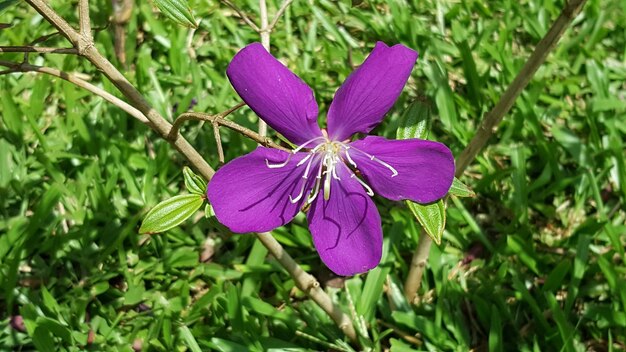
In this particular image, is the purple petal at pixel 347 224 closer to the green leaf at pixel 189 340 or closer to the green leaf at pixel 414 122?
the green leaf at pixel 414 122

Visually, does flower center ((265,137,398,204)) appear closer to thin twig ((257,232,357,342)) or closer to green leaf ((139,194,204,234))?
green leaf ((139,194,204,234))

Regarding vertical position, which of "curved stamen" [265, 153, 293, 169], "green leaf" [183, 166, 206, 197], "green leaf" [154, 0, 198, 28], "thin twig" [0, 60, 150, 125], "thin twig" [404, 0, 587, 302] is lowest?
"thin twig" [404, 0, 587, 302]

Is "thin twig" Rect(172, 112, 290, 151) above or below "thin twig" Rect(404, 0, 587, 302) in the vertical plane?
above

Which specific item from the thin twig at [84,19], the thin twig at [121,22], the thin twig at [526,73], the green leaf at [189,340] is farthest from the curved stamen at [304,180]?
the thin twig at [121,22]

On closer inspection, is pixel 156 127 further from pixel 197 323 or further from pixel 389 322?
pixel 389 322

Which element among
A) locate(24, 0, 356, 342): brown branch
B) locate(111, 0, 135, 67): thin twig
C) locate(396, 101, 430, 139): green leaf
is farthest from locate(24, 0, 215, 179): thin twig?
locate(111, 0, 135, 67): thin twig

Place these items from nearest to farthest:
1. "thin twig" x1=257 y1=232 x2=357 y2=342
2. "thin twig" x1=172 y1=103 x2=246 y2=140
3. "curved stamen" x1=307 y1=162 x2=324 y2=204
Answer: "thin twig" x1=172 y1=103 x2=246 y2=140, "curved stamen" x1=307 y1=162 x2=324 y2=204, "thin twig" x1=257 y1=232 x2=357 y2=342
